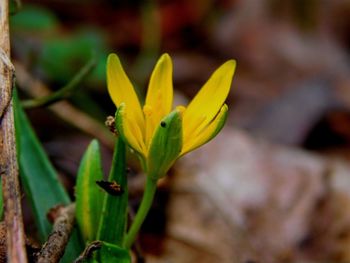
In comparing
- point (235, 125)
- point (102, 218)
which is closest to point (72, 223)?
point (102, 218)

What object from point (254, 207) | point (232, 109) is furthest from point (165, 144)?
point (232, 109)

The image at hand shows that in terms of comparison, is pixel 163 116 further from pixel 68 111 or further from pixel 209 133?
pixel 68 111

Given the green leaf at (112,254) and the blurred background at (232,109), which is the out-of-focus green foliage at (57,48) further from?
the green leaf at (112,254)

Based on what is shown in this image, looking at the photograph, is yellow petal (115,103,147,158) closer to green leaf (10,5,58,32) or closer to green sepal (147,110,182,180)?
green sepal (147,110,182,180)

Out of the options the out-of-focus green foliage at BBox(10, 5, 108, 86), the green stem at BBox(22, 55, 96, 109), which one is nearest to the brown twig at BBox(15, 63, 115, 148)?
the out-of-focus green foliage at BBox(10, 5, 108, 86)

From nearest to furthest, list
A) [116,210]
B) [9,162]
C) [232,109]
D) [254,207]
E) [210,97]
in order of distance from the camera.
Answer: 1. [9,162]
2. [210,97]
3. [116,210]
4. [254,207]
5. [232,109]

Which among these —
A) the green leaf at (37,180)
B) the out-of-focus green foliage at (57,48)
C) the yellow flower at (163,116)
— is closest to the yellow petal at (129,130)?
the yellow flower at (163,116)
